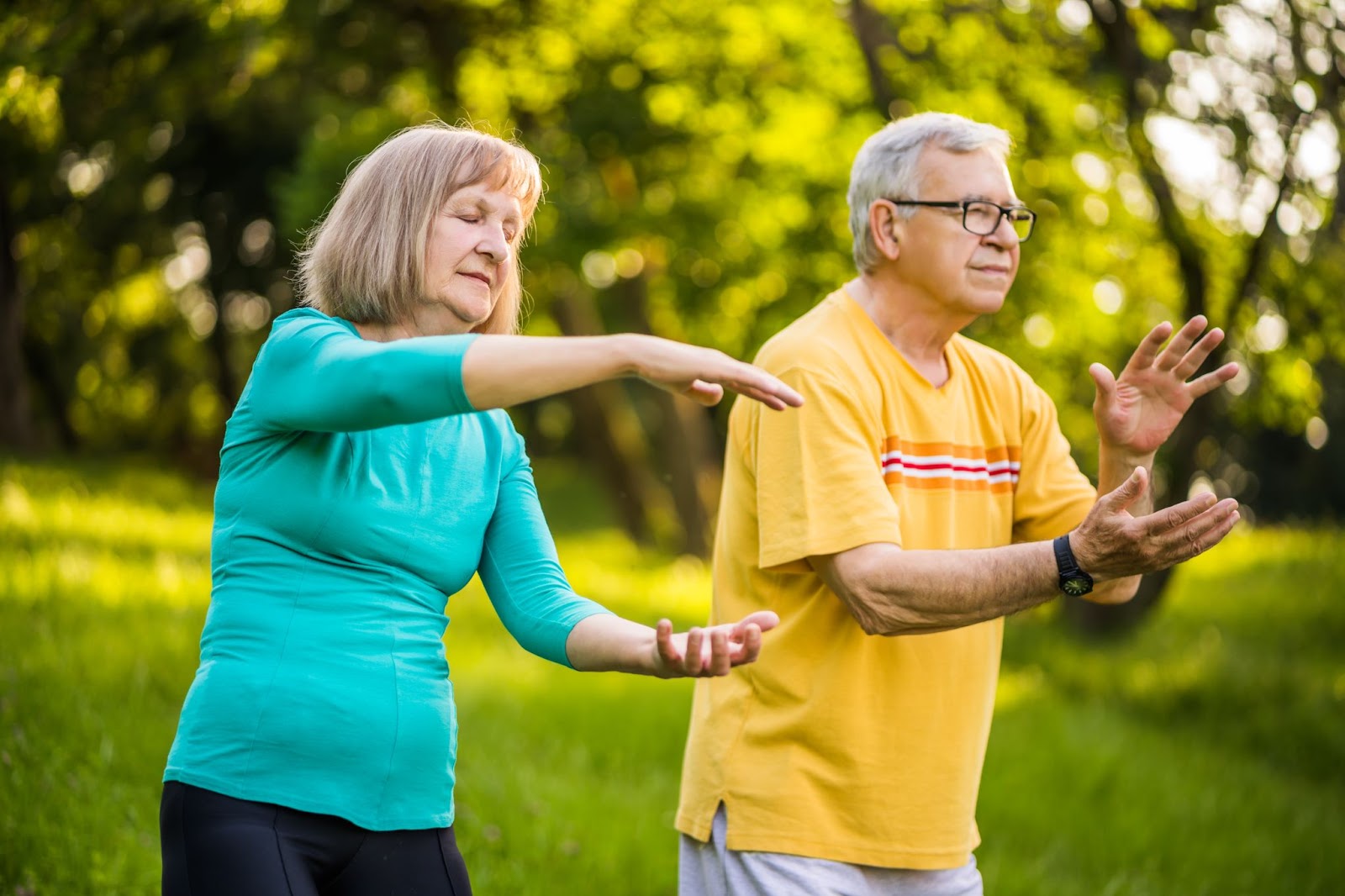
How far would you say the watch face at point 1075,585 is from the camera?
2.48m

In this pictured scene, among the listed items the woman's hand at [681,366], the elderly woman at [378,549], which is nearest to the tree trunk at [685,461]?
the elderly woman at [378,549]

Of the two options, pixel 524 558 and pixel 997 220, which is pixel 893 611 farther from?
pixel 997 220

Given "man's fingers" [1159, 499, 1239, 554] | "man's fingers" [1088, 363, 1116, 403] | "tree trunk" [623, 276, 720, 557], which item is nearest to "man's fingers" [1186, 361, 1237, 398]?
"man's fingers" [1088, 363, 1116, 403]

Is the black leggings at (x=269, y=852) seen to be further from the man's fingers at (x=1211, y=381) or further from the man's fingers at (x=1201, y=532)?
the man's fingers at (x=1211, y=381)

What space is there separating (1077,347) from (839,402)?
369 inches

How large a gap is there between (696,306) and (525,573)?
10.3 m

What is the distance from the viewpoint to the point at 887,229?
9.89 ft

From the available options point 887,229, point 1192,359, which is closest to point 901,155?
point 887,229

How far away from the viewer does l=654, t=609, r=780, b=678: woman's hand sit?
200 cm

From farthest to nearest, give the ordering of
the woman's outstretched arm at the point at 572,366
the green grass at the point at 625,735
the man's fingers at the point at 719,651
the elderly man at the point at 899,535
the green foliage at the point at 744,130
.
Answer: the green foliage at the point at 744,130, the green grass at the point at 625,735, the elderly man at the point at 899,535, the man's fingers at the point at 719,651, the woman's outstretched arm at the point at 572,366

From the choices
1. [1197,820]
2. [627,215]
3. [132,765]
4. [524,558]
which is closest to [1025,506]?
[524,558]

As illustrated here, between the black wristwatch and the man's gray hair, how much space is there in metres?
0.87

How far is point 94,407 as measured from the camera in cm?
2417

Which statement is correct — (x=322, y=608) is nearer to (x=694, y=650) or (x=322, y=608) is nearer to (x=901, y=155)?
(x=694, y=650)
